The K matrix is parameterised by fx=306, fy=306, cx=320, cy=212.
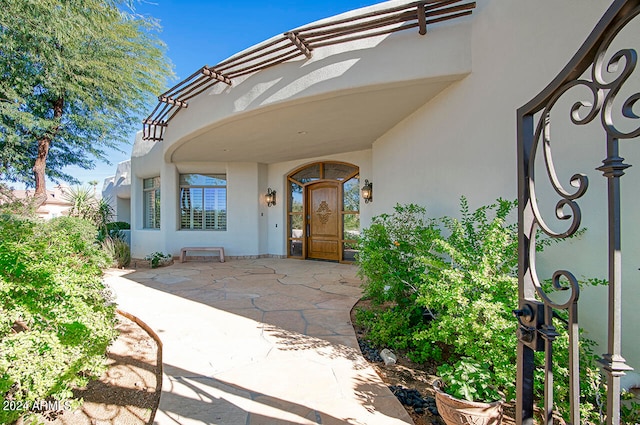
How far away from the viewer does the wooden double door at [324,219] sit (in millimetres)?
7918

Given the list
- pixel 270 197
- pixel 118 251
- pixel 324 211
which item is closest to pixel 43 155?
pixel 118 251

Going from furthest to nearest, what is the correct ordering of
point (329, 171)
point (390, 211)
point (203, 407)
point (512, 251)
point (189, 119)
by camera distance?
1. point (329, 171)
2. point (189, 119)
3. point (390, 211)
4. point (512, 251)
5. point (203, 407)

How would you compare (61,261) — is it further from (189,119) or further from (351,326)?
(189,119)

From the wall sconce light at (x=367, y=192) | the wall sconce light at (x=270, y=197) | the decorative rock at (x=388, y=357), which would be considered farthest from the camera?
the wall sconce light at (x=270, y=197)

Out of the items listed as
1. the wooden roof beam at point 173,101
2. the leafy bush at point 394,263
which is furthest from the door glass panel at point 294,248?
the leafy bush at point 394,263

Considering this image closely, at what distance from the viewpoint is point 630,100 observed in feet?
2.56

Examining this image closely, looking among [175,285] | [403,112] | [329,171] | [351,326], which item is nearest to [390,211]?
[403,112]

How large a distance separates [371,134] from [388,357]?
4.20 meters

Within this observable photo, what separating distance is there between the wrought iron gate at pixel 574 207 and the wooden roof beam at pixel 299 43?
10.7ft

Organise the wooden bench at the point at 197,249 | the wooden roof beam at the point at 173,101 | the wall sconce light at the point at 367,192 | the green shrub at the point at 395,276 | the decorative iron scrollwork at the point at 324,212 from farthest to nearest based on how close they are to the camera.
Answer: the wooden bench at the point at 197,249
the decorative iron scrollwork at the point at 324,212
the wall sconce light at the point at 367,192
the wooden roof beam at the point at 173,101
the green shrub at the point at 395,276

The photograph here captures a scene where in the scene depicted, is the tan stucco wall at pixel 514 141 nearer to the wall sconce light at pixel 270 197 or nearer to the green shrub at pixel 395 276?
the green shrub at pixel 395 276

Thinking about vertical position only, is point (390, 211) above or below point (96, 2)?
below

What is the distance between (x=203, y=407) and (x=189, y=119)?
526cm

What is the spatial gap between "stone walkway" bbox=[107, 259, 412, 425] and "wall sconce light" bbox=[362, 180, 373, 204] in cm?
233
